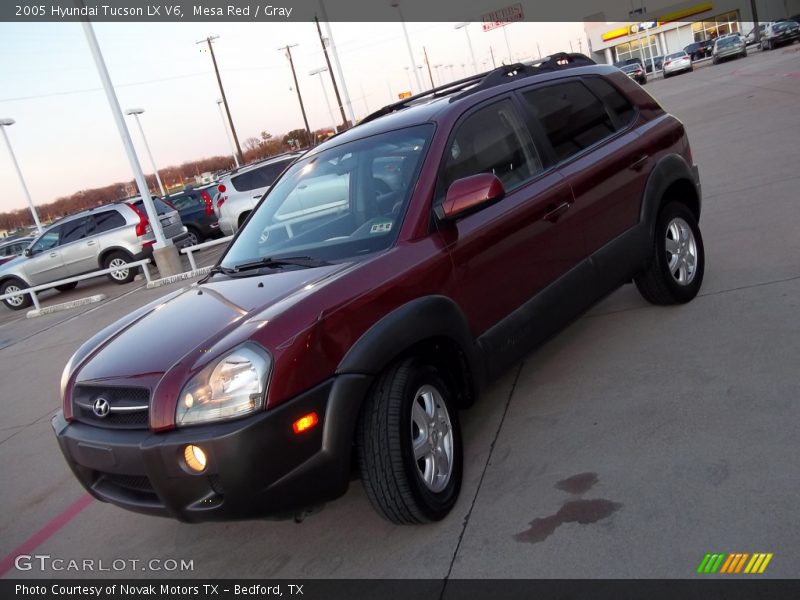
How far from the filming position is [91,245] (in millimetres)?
16375

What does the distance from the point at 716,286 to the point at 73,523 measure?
14.9 feet

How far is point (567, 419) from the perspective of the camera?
4.01 meters

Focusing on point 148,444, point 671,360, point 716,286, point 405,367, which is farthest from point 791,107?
point 148,444

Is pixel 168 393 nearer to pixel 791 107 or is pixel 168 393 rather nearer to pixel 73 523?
pixel 73 523

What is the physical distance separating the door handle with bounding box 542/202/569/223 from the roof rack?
789 millimetres

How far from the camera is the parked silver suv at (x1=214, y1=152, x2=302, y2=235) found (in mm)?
17266

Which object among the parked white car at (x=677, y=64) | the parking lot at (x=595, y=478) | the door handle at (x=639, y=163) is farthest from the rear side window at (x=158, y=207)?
the parked white car at (x=677, y=64)

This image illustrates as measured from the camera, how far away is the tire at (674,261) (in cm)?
506

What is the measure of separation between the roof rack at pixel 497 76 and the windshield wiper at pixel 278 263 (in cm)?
128

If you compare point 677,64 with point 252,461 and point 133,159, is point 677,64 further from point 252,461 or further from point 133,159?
point 252,461

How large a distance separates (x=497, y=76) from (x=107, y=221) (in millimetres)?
13788

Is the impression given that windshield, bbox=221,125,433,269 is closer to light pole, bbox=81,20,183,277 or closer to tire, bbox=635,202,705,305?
tire, bbox=635,202,705,305

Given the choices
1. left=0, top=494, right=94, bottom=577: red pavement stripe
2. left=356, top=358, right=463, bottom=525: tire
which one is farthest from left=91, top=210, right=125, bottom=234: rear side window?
left=356, top=358, right=463, bottom=525: tire

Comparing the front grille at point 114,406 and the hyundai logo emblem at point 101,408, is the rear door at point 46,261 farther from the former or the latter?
the hyundai logo emblem at point 101,408
